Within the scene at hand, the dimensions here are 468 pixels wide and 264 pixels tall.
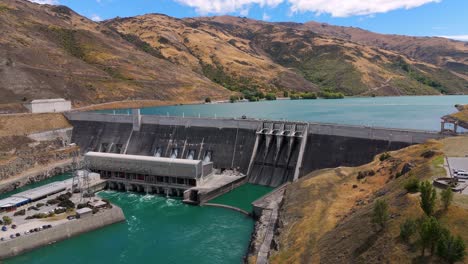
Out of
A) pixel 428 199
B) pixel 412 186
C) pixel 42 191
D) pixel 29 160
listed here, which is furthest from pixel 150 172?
pixel 428 199

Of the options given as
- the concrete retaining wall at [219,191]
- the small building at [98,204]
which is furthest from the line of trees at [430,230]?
the small building at [98,204]

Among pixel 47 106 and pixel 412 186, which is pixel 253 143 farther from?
pixel 47 106

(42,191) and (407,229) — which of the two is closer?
(407,229)

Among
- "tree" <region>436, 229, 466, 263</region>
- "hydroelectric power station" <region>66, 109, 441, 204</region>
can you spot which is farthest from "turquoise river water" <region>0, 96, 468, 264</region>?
"tree" <region>436, 229, 466, 263</region>

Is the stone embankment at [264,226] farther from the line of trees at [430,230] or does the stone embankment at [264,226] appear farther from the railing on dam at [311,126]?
the railing on dam at [311,126]

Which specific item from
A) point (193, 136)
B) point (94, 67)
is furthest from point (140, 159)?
point (94, 67)

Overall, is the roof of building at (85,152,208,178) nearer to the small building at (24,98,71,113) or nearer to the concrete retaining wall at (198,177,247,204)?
the concrete retaining wall at (198,177,247,204)
